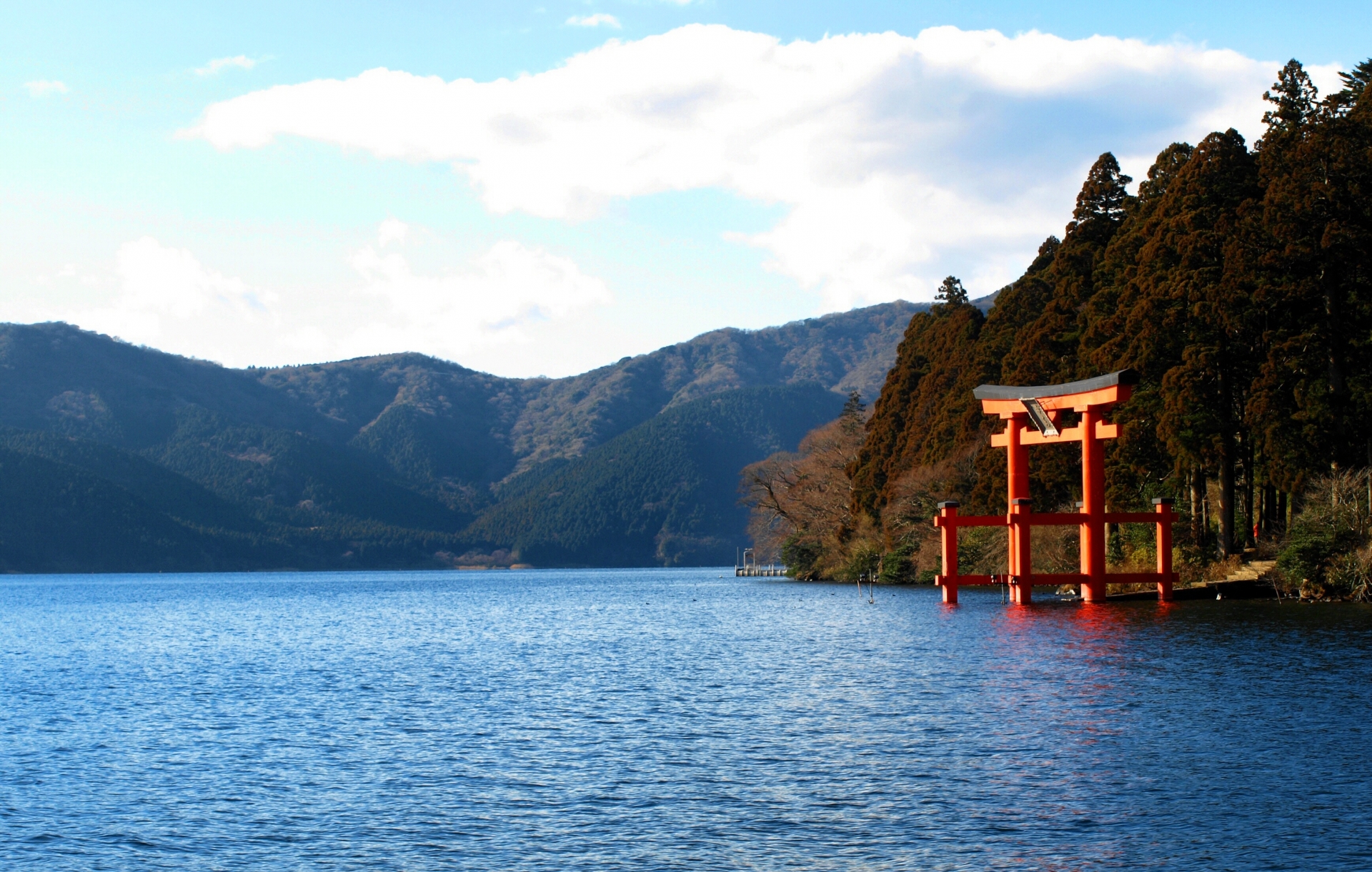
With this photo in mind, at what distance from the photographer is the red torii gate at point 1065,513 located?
1612 inches

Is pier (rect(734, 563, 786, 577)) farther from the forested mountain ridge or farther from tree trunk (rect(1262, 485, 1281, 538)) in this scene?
tree trunk (rect(1262, 485, 1281, 538))

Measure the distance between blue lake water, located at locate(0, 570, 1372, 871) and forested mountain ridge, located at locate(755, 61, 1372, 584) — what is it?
6742mm

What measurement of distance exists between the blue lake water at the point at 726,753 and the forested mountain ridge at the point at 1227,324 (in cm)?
674

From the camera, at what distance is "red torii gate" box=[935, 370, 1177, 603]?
40.9m

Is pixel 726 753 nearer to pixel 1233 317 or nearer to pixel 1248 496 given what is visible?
pixel 1233 317

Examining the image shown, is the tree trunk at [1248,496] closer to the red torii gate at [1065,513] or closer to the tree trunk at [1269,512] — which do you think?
the tree trunk at [1269,512]

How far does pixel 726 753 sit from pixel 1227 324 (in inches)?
1195

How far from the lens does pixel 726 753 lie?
56.3 feet

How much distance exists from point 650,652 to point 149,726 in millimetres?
14501

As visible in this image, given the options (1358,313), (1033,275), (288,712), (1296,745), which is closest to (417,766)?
(288,712)

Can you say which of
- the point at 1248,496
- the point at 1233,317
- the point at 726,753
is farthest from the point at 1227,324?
the point at 726,753

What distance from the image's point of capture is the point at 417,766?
55.1 ft

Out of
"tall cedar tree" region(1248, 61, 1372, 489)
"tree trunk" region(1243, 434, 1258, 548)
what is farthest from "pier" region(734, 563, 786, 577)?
"tall cedar tree" region(1248, 61, 1372, 489)

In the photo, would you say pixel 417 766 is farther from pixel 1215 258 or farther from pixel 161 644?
pixel 1215 258
